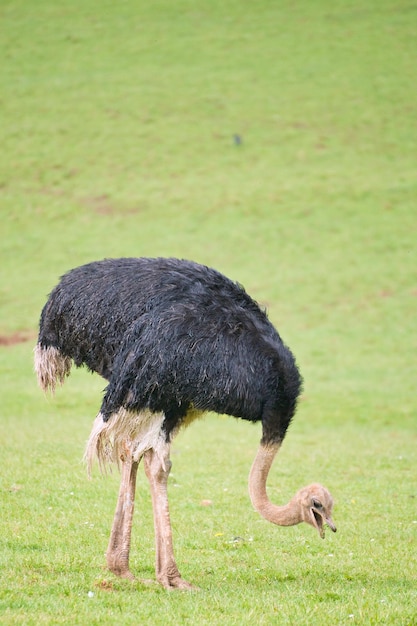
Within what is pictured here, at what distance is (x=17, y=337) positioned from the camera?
28.1m

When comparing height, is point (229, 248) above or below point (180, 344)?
below

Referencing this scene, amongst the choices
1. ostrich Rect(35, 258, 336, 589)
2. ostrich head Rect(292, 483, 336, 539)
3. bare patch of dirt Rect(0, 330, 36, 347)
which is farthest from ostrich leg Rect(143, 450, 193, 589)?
bare patch of dirt Rect(0, 330, 36, 347)

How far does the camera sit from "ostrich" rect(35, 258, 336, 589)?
797 cm

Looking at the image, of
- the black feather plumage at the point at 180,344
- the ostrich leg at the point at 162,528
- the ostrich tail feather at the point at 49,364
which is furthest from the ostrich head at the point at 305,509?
the ostrich tail feather at the point at 49,364

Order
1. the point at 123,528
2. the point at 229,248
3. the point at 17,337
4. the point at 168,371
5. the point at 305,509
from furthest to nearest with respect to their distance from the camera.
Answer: the point at 229,248 → the point at 17,337 → the point at 123,528 → the point at 168,371 → the point at 305,509

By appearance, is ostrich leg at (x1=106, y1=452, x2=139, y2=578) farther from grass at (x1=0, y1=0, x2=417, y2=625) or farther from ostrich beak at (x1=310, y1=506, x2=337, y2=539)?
ostrich beak at (x1=310, y1=506, x2=337, y2=539)

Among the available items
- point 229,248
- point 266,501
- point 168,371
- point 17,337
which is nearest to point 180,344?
point 168,371

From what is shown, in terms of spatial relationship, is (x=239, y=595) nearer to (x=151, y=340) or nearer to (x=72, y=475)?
(x=151, y=340)

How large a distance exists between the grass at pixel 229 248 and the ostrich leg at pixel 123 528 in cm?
31

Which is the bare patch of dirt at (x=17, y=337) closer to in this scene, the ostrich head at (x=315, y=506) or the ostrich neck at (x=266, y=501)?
the ostrich neck at (x=266, y=501)

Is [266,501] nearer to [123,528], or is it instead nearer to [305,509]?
[305,509]

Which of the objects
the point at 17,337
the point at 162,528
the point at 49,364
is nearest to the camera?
the point at 162,528

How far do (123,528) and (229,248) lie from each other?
26.7m

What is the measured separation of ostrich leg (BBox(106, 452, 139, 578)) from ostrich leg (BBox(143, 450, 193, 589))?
22cm
